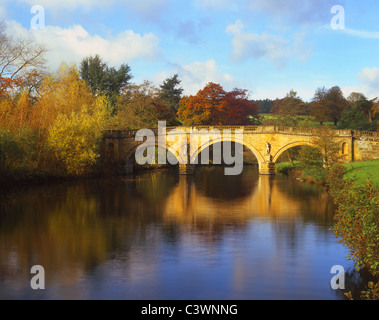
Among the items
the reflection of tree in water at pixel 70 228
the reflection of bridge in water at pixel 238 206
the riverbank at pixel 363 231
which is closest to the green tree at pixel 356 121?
the reflection of bridge in water at pixel 238 206

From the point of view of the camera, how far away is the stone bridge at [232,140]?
48.2 meters

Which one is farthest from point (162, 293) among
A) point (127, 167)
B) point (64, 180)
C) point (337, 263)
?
point (127, 167)

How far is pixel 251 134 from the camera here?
2103 inches

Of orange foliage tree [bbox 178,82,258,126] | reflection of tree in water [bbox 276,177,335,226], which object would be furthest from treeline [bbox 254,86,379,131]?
reflection of tree in water [bbox 276,177,335,226]

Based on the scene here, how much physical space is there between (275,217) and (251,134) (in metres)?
26.8

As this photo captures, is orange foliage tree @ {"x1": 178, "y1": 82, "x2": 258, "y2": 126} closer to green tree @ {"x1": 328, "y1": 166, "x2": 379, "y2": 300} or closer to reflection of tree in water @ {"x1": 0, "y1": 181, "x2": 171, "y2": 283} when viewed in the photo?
reflection of tree in water @ {"x1": 0, "y1": 181, "x2": 171, "y2": 283}

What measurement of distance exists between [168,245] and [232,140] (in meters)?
35.3

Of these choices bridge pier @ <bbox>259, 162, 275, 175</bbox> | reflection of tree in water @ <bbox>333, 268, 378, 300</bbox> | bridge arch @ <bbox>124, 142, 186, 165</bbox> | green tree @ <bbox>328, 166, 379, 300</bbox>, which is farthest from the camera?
bridge arch @ <bbox>124, 142, 186, 165</bbox>

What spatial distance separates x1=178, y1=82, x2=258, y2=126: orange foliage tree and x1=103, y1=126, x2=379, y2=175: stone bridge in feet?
35.3

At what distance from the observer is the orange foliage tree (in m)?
66.7

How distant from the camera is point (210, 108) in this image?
67.8 meters

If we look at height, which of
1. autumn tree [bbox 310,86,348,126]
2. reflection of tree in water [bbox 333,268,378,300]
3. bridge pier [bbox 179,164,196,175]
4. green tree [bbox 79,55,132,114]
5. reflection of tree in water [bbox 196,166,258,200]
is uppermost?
green tree [bbox 79,55,132,114]

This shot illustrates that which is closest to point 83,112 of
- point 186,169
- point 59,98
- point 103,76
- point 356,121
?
point 59,98

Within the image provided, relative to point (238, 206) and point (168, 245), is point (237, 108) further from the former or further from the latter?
point (168, 245)
